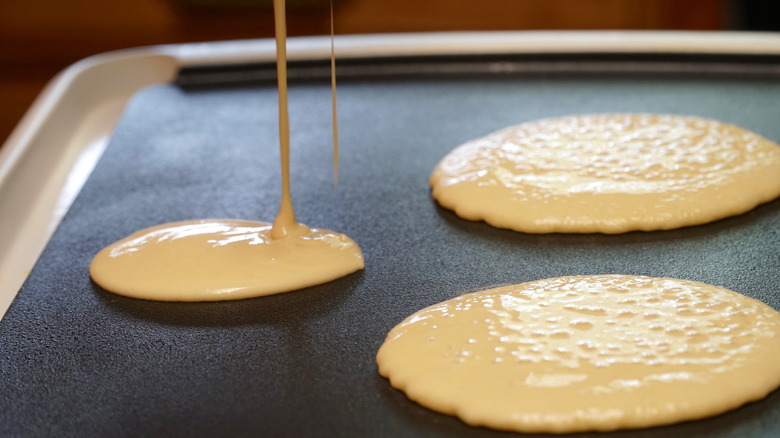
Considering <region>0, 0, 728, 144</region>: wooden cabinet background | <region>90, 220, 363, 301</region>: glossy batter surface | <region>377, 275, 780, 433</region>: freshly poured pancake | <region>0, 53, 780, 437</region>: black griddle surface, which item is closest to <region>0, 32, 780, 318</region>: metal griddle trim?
<region>0, 53, 780, 437</region>: black griddle surface

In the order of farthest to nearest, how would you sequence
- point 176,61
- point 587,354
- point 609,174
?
1. point 176,61
2. point 609,174
3. point 587,354

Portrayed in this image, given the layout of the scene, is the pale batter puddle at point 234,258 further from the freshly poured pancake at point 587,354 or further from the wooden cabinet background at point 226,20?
the wooden cabinet background at point 226,20

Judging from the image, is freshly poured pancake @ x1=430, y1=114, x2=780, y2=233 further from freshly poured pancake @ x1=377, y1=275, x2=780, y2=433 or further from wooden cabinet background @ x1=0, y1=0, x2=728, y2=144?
wooden cabinet background @ x1=0, y1=0, x2=728, y2=144

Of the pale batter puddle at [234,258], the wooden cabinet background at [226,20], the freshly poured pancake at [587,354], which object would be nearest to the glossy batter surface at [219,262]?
the pale batter puddle at [234,258]

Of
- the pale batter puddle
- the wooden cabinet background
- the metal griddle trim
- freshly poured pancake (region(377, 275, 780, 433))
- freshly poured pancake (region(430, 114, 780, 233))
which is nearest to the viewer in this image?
freshly poured pancake (region(377, 275, 780, 433))

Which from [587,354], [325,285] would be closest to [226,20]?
[325,285]

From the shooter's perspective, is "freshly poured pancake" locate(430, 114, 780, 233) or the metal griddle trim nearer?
"freshly poured pancake" locate(430, 114, 780, 233)

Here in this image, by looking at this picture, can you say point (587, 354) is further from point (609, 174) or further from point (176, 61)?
point (176, 61)
